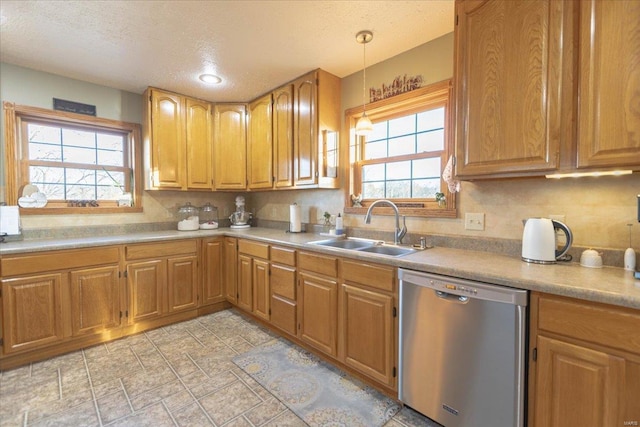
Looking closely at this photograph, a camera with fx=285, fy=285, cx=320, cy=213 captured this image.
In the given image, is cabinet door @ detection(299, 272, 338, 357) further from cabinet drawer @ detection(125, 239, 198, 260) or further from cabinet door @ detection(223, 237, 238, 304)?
cabinet drawer @ detection(125, 239, 198, 260)

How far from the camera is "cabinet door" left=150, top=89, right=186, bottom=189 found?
2.91 metres

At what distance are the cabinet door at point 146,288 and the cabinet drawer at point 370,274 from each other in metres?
1.86

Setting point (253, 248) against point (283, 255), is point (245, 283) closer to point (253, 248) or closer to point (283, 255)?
point (253, 248)

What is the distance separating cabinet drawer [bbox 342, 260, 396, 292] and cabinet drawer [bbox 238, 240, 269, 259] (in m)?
0.92

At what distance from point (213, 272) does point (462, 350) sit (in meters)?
2.49

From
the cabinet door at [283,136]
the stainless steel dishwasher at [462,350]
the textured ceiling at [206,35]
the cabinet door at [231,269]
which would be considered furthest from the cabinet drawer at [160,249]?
the stainless steel dishwasher at [462,350]

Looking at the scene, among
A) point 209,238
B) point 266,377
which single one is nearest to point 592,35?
point 266,377

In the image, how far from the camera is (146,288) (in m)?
2.64

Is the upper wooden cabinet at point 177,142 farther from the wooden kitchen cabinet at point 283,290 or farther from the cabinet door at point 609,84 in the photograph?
the cabinet door at point 609,84

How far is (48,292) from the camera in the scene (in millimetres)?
2160

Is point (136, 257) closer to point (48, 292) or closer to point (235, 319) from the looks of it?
point (48, 292)

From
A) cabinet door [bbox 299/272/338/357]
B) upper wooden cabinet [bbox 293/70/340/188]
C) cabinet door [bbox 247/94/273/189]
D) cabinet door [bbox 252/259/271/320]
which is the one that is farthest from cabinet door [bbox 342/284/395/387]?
cabinet door [bbox 247/94/273/189]

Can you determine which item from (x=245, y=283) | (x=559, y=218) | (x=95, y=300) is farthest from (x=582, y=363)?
(x=95, y=300)

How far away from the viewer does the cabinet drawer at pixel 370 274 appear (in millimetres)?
1671
